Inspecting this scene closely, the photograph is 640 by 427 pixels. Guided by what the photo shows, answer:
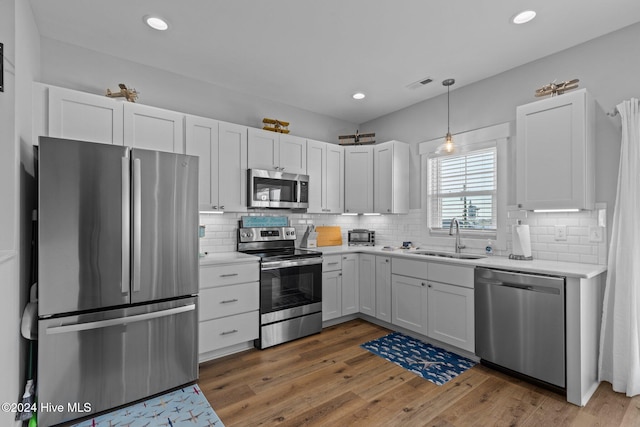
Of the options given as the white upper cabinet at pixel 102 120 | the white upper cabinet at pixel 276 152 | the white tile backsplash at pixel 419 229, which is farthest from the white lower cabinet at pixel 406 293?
the white upper cabinet at pixel 102 120

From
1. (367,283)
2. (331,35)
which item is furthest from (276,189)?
(331,35)

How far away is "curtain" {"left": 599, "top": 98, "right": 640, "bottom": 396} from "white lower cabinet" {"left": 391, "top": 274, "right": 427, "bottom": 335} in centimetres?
139

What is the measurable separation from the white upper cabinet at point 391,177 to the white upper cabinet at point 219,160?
5.76ft

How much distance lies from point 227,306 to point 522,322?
2494mm

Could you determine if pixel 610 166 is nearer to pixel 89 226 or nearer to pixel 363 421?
pixel 363 421

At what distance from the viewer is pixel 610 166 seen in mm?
2568

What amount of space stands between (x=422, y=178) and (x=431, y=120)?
28.6 inches

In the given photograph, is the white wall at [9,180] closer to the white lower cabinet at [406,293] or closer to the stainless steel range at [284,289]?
the stainless steel range at [284,289]

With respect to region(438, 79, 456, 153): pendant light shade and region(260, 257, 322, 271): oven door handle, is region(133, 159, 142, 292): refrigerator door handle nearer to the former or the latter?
region(260, 257, 322, 271): oven door handle

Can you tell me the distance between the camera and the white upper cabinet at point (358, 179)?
14.0ft

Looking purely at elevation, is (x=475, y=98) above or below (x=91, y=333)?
above

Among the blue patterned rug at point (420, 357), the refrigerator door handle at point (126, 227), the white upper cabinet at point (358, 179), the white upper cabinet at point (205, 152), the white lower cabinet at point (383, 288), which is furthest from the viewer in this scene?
the white upper cabinet at point (358, 179)

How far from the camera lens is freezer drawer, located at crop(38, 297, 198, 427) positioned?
1990 millimetres

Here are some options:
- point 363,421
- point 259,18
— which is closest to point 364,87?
point 259,18
